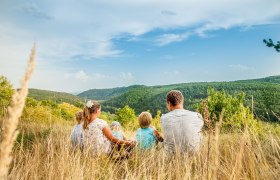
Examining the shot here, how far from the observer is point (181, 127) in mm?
4730

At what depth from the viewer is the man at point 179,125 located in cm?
468

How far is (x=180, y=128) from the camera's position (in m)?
4.73

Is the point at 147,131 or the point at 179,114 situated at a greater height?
the point at 179,114

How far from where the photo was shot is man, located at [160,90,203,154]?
15.4 ft

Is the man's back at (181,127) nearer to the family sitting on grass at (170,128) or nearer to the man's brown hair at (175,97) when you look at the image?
the family sitting on grass at (170,128)

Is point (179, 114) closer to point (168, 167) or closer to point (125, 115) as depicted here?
point (168, 167)

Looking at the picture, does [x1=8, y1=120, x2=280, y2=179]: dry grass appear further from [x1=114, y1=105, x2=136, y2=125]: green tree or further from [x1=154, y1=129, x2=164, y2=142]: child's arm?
[x1=114, y1=105, x2=136, y2=125]: green tree

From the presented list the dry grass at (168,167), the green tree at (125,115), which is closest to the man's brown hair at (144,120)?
the dry grass at (168,167)

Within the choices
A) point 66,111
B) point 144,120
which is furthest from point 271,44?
point 66,111

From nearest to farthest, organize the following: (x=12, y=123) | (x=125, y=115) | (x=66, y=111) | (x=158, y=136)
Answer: (x=12, y=123)
(x=158, y=136)
(x=66, y=111)
(x=125, y=115)

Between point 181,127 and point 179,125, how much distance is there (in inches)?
1.7

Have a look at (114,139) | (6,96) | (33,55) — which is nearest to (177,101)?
(114,139)

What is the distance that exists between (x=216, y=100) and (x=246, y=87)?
105 metres

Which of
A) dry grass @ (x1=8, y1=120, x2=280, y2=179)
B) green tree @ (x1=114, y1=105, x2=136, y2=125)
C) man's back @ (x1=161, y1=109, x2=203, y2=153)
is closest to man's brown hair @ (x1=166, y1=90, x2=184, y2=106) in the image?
man's back @ (x1=161, y1=109, x2=203, y2=153)
